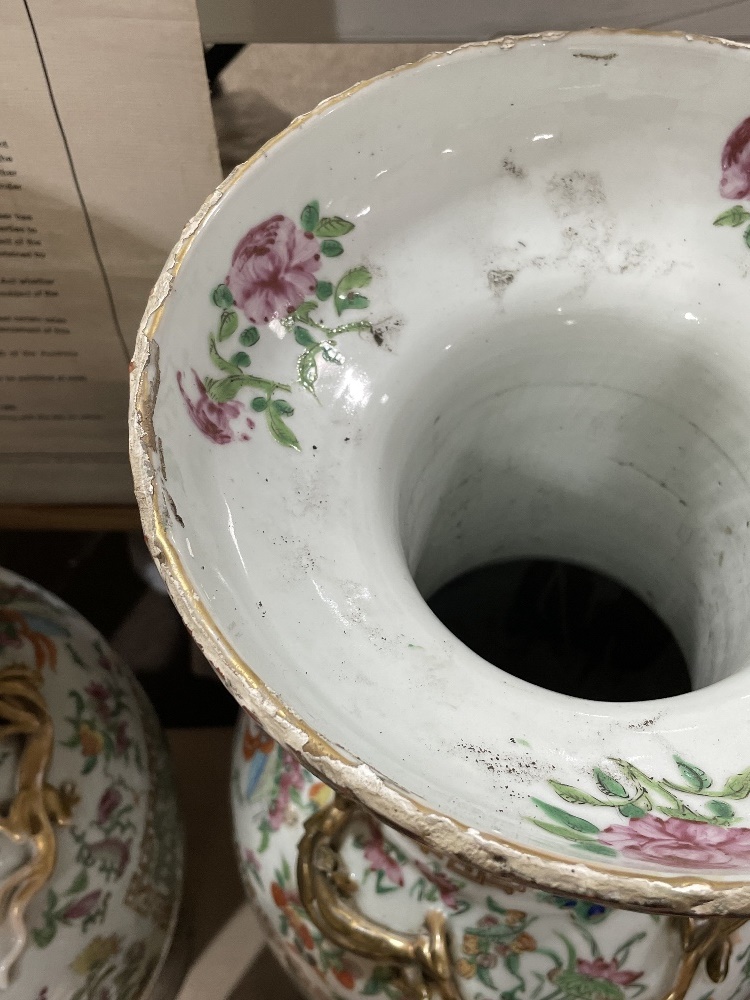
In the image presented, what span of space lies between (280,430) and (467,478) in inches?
7.0

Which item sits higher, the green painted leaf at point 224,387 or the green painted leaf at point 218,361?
the green painted leaf at point 218,361

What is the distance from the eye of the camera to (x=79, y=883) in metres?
0.58

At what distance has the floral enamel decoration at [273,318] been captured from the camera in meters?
0.38

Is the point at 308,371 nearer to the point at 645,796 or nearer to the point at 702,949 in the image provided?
the point at 645,796

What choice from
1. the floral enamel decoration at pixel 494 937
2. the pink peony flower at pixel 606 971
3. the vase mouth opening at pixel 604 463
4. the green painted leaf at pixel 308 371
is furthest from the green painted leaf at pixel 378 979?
the green painted leaf at pixel 308 371

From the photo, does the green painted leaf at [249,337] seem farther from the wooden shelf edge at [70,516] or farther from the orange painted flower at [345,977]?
the wooden shelf edge at [70,516]

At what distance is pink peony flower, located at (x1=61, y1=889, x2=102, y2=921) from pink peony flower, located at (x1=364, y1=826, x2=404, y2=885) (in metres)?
0.21

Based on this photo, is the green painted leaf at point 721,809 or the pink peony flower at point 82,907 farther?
the pink peony flower at point 82,907

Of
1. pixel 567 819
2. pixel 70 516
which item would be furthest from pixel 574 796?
pixel 70 516

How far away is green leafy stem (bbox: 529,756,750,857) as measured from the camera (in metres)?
0.31

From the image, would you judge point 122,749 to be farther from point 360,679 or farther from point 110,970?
point 360,679

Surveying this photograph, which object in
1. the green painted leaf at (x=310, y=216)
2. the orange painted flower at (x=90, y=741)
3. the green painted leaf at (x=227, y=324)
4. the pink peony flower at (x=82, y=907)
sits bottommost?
the pink peony flower at (x=82, y=907)

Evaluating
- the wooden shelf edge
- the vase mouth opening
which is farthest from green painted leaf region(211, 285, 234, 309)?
the wooden shelf edge

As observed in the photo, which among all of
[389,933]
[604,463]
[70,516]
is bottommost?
[70,516]
